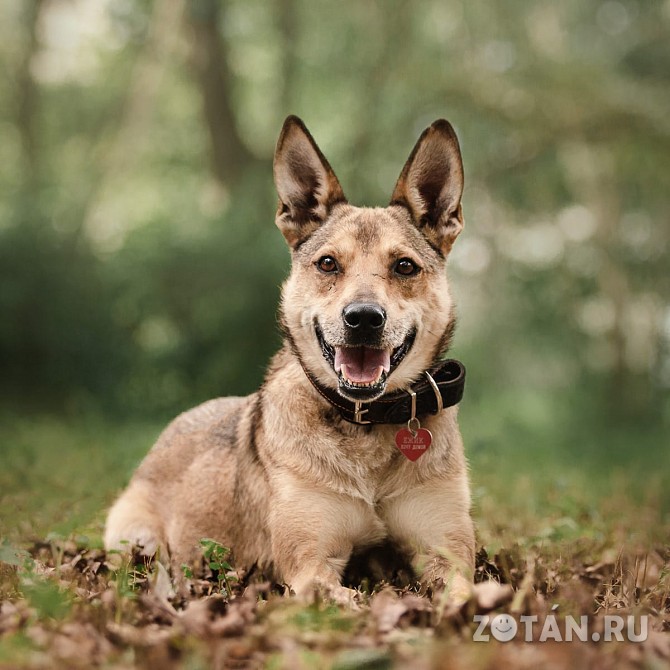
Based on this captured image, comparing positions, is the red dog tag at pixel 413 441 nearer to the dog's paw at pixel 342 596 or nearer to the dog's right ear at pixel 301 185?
the dog's paw at pixel 342 596

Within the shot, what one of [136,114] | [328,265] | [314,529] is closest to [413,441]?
[314,529]

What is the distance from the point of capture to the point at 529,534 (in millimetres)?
5879

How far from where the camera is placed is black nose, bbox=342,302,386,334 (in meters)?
4.20

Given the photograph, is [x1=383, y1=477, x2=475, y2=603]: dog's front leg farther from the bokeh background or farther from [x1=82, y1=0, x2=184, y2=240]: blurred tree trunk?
[x1=82, y1=0, x2=184, y2=240]: blurred tree trunk

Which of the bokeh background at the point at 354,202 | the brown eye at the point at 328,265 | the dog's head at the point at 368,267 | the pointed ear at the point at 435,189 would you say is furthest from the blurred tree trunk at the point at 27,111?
the brown eye at the point at 328,265

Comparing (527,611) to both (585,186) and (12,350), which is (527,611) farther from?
(585,186)

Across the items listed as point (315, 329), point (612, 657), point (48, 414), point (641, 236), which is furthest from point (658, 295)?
point (612, 657)

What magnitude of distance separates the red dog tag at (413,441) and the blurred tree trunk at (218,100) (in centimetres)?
1286

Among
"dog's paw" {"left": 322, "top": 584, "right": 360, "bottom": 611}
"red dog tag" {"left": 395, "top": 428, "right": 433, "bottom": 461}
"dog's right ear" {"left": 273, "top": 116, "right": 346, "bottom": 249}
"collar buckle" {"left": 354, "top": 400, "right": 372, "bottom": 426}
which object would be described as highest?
"dog's right ear" {"left": 273, "top": 116, "right": 346, "bottom": 249}

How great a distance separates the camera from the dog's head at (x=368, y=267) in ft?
14.1

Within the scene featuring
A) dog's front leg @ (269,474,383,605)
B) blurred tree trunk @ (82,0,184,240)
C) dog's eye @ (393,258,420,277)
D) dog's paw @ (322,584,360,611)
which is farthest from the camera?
blurred tree trunk @ (82,0,184,240)

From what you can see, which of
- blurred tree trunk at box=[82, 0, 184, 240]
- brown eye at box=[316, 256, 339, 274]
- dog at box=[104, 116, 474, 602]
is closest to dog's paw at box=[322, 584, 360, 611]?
dog at box=[104, 116, 474, 602]

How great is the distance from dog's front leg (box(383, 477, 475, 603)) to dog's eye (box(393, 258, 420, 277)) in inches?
44.4

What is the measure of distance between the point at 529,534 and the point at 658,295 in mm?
12631
